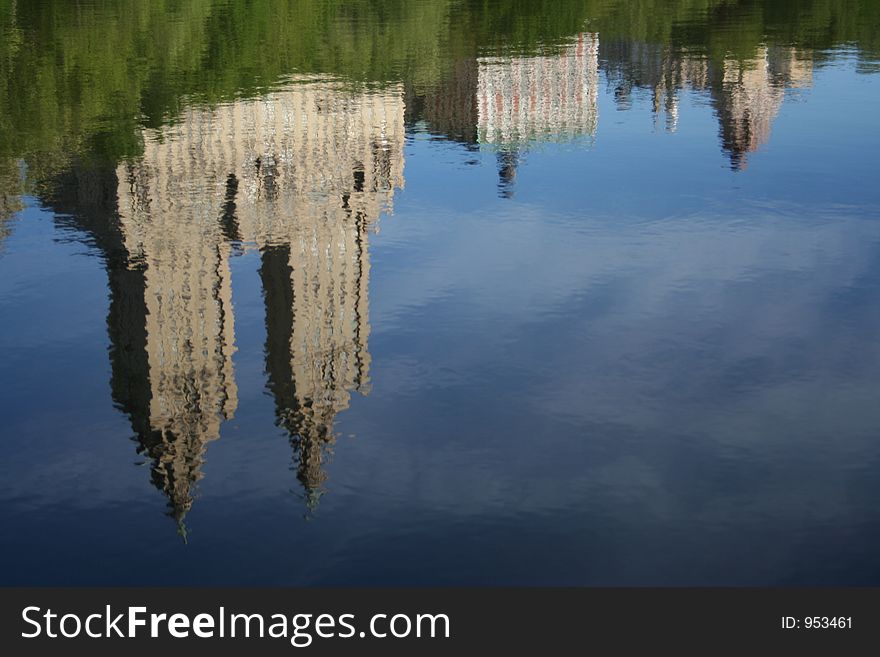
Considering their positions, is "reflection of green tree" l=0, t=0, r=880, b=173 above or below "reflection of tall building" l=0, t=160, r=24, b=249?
above

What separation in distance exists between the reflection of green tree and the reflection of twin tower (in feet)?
10.7

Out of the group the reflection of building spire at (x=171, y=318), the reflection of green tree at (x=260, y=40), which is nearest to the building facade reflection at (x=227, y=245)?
the reflection of building spire at (x=171, y=318)

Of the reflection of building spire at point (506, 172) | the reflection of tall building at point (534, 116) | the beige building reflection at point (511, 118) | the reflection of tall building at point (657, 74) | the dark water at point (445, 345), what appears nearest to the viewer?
the dark water at point (445, 345)

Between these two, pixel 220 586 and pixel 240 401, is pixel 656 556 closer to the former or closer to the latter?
pixel 220 586

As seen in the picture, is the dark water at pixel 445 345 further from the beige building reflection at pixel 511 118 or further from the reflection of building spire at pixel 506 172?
the beige building reflection at pixel 511 118

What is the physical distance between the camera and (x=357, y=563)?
566 inches

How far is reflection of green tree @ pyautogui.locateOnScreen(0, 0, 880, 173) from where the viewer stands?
4144 cm

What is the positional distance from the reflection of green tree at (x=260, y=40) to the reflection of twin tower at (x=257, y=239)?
3.27 m

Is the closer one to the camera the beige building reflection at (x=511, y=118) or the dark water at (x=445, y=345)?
the dark water at (x=445, y=345)

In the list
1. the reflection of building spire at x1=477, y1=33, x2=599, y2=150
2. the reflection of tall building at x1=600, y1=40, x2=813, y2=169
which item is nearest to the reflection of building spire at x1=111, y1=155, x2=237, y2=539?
the reflection of building spire at x1=477, y1=33, x2=599, y2=150

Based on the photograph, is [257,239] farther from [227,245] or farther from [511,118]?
[511,118]

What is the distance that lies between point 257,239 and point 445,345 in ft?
25.6

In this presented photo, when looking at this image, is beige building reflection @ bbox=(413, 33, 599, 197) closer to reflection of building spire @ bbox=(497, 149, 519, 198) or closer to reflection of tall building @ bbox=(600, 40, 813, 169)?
reflection of building spire @ bbox=(497, 149, 519, 198)

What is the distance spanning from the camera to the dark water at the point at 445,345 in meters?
15.0
